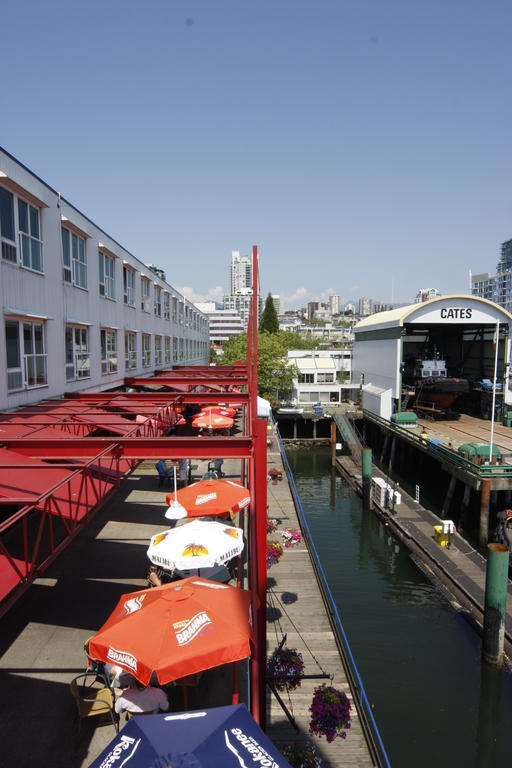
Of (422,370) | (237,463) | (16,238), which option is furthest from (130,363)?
(422,370)

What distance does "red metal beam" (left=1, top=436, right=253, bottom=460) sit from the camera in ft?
32.3

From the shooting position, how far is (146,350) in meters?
30.7

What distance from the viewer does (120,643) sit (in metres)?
6.57

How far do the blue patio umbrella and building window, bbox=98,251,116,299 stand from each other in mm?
18866

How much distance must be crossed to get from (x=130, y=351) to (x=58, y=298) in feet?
32.9

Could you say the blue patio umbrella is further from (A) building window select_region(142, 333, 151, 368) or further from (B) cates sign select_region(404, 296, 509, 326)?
(B) cates sign select_region(404, 296, 509, 326)

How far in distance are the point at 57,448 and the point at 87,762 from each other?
539 centimetres

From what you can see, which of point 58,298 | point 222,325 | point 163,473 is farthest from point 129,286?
point 222,325

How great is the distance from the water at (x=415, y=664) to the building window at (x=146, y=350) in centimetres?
1471

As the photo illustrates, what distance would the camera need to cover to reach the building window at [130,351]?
83.8ft

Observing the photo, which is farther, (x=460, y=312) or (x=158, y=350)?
A: (x=460, y=312)

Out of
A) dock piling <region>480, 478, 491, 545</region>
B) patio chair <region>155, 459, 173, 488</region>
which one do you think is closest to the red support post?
patio chair <region>155, 459, 173, 488</region>

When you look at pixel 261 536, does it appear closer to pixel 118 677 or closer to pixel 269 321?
pixel 118 677

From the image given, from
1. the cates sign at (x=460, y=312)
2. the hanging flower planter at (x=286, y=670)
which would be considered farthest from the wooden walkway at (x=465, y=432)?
the hanging flower planter at (x=286, y=670)
